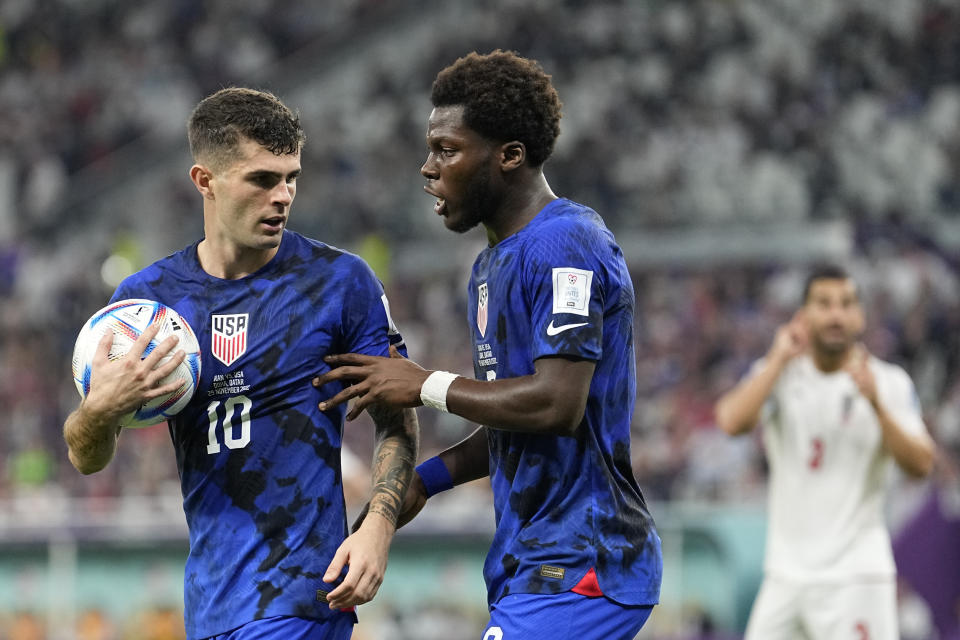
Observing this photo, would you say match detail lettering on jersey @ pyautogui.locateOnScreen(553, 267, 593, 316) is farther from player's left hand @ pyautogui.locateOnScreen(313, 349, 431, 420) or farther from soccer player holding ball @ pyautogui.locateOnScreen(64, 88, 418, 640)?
soccer player holding ball @ pyautogui.locateOnScreen(64, 88, 418, 640)

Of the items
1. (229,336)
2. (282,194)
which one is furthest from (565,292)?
(229,336)

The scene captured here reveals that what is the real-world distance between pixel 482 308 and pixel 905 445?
3.15 metres

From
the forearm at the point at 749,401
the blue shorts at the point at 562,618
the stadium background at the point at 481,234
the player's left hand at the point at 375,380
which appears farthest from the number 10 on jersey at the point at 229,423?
the stadium background at the point at 481,234

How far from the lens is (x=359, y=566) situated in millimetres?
3766

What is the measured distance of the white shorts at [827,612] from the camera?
6.39m

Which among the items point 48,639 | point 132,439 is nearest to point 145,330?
point 48,639

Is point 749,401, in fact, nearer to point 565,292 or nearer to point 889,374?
point 889,374

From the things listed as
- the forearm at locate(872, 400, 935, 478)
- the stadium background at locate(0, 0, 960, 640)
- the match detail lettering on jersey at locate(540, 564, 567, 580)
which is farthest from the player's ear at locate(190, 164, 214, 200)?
the stadium background at locate(0, 0, 960, 640)

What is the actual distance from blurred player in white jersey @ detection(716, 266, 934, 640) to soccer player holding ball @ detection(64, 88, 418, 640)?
298cm

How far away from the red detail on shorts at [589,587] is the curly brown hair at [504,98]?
120cm

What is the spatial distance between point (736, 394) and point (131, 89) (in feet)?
56.9

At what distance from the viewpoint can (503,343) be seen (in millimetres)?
3957

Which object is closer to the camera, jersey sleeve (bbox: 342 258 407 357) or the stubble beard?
the stubble beard

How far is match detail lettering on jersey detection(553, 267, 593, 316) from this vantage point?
147 inches
